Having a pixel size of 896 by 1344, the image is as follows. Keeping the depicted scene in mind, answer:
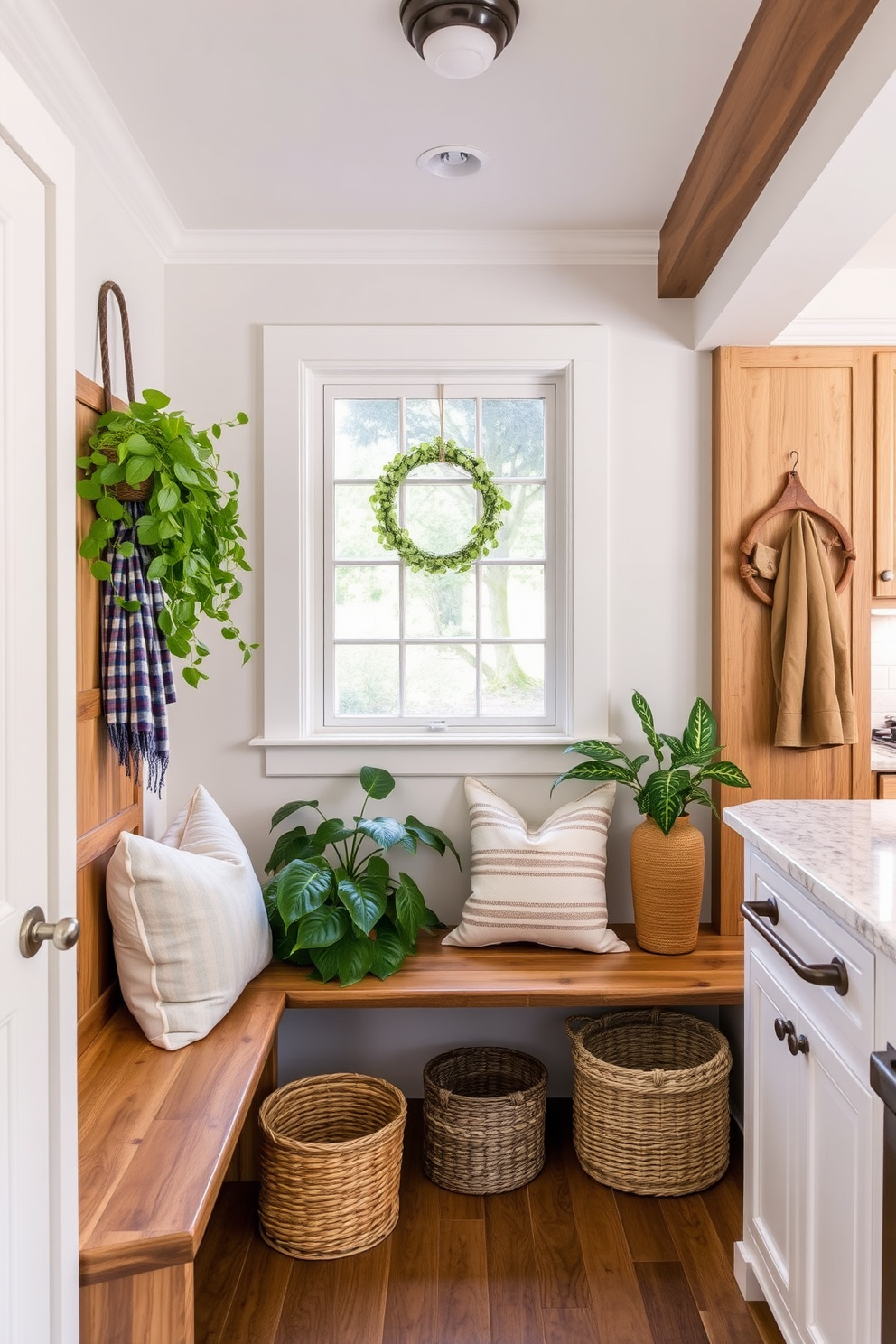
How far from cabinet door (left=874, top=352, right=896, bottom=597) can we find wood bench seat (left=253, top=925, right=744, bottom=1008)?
4.00 ft

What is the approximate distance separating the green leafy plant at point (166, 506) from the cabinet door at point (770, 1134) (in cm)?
130

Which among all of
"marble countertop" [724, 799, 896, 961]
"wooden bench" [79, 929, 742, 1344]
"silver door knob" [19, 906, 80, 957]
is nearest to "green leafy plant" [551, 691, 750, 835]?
"wooden bench" [79, 929, 742, 1344]

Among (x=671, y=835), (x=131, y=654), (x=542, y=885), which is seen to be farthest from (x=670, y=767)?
(x=131, y=654)

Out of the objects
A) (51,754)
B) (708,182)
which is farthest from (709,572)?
(51,754)

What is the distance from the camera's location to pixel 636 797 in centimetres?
259

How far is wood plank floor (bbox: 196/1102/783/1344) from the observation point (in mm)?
1913

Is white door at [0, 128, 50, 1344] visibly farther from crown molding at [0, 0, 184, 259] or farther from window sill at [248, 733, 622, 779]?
window sill at [248, 733, 622, 779]

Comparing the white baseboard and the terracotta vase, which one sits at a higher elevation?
the terracotta vase

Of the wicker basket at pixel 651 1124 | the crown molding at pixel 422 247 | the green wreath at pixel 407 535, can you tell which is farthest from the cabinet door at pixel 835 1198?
the crown molding at pixel 422 247

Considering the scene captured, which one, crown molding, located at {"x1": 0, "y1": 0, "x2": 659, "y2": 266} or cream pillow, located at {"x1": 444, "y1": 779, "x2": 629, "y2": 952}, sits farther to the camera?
crown molding, located at {"x1": 0, "y1": 0, "x2": 659, "y2": 266}

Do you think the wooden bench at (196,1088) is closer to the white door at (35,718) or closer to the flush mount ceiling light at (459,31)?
the white door at (35,718)

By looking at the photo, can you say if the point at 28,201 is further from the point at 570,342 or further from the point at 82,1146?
the point at 570,342

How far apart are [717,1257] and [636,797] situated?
1.08 m

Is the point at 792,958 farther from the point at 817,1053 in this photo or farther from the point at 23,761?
the point at 23,761
